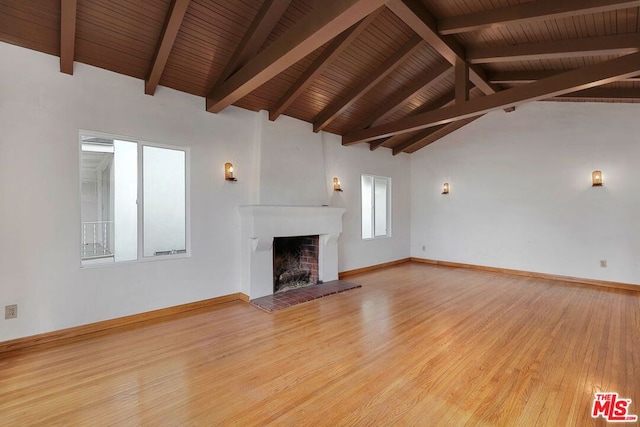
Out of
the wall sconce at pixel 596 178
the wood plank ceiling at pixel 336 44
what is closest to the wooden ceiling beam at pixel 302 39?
the wood plank ceiling at pixel 336 44

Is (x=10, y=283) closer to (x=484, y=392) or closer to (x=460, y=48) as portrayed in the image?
(x=484, y=392)

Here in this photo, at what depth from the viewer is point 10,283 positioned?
2785 mm

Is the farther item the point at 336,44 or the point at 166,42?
the point at 336,44

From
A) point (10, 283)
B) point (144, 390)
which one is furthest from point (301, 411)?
point (10, 283)

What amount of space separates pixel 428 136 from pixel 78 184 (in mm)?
6386

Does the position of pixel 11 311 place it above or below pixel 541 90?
below

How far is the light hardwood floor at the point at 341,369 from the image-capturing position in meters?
1.92

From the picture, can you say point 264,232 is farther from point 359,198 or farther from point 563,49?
point 563,49

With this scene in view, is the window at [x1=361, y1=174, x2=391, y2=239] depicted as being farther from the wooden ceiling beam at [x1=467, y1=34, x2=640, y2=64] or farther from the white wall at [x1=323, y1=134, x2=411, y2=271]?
the wooden ceiling beam at [x1=467, y1=34, x2=640, y2=64]

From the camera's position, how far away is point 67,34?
268 centimetres

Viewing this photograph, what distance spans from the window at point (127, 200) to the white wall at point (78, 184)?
40 cm

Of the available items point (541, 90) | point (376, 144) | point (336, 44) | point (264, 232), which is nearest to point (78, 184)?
point (264, 232)

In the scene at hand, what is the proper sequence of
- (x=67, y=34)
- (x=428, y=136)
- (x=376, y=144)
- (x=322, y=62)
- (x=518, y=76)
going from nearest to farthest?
(x=67, y=34) < (x=322, y=62) < (x=518, y=76) < (x=376, y=144) < (x=428, y=136)

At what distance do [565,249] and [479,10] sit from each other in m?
4.65
